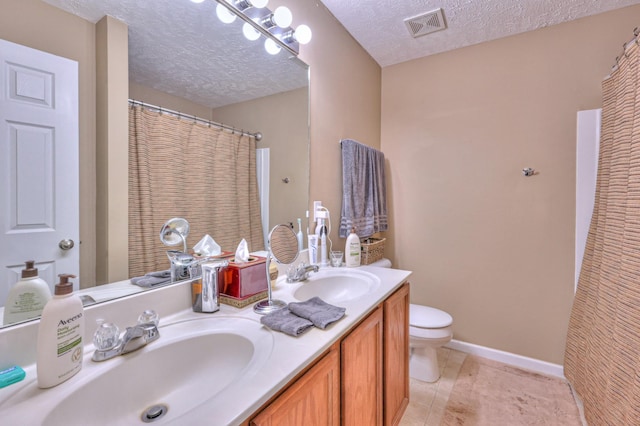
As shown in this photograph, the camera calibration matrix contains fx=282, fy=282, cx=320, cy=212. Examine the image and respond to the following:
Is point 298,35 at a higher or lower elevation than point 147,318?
higher

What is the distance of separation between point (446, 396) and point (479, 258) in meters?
1.00

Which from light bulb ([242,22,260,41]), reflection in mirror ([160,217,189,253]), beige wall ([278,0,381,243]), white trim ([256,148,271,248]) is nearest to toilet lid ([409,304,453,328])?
beige wall ([278,0,381,243])

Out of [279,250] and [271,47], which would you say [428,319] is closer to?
[279,250]

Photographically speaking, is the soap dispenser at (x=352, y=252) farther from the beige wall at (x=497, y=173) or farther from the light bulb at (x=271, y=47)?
the light bulb at (x=271, y=47)

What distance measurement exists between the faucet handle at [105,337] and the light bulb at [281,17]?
137cm

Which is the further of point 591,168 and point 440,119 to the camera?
Answer: point 440,119

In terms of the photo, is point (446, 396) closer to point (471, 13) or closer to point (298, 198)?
point (298, 198)

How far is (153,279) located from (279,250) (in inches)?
18.7

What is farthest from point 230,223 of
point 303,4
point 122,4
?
point 303,4

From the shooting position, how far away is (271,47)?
1.39m

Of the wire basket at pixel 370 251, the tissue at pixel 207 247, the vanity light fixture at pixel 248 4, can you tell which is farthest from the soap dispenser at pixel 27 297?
the wire basket at pixel 370 251

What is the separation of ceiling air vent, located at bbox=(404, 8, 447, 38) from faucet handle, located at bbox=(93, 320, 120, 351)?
226cm

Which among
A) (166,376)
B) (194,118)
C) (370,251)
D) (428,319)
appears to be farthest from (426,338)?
(194,118)

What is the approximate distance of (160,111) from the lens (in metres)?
0.94
